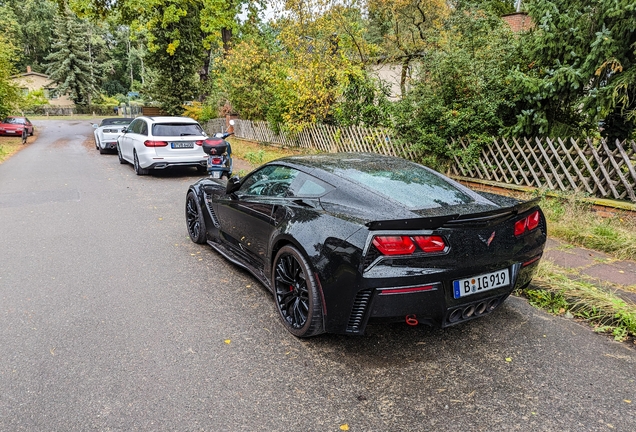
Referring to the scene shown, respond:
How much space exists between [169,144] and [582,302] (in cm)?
997

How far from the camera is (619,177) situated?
20.9ft

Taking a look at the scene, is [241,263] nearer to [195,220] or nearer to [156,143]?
[195,220]

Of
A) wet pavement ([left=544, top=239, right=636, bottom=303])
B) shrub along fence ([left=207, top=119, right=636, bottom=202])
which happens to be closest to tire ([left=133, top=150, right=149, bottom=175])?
shrub along fence ([left=207, top=119, right=636, bottom=202])

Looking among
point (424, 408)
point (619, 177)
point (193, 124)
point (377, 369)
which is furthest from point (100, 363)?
point (193, 124)

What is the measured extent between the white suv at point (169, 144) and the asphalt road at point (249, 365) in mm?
6480

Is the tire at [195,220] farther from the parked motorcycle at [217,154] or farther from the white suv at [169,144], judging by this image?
the white suv at [169,144]

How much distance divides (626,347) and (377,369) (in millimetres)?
1999

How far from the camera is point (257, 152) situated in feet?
50.6

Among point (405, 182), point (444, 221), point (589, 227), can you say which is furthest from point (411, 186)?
point (589, 227)

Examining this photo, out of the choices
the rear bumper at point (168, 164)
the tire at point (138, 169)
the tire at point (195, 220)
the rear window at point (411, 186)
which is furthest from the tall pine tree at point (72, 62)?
the rear window at point (411, 186)

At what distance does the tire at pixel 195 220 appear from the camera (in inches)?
217

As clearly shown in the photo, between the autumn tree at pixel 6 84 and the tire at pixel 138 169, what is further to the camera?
the autumn tree at pixel 6 84

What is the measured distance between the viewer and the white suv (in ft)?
36.0

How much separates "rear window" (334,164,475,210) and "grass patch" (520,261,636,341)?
1354 millimetres
